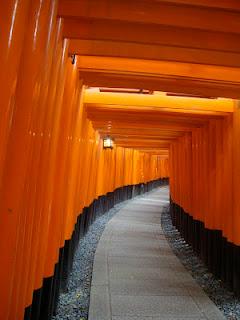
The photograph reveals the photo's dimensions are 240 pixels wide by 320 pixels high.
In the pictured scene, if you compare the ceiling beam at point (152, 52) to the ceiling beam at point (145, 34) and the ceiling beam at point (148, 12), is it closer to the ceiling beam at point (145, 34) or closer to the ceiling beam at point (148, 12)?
the ceiling beam at point (145, 34)

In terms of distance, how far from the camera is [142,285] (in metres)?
5.28

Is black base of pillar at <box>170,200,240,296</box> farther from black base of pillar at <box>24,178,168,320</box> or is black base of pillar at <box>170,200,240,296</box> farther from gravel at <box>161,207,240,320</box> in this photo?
black base of pillar at <box>24,178,168,320</box>

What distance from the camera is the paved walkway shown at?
14.0ft

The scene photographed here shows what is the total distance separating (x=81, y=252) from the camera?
7355 millimetres

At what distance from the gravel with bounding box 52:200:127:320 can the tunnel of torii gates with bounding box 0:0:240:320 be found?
33 cm

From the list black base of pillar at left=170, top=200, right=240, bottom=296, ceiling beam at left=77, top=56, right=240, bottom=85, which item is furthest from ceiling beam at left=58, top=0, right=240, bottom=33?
black base of pillar at left=170, top=200, right=240, bottom=296

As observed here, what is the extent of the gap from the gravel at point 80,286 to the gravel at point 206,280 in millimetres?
1852

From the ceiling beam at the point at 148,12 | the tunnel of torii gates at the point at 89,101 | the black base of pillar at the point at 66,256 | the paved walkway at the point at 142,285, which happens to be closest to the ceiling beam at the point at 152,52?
the tunnel of torii gates at the point at 89,101

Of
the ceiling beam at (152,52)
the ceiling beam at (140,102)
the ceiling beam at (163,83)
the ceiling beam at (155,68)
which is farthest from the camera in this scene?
the ceiling beam at (140,102)

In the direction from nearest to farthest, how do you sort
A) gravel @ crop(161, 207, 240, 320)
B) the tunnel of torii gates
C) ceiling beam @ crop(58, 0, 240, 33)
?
the tunnel of torii gates < ceiling beam @ crop(58, 0, 240, 33) < gravel @ crop(161, 207, 240, 320)

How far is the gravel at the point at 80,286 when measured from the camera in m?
4.22

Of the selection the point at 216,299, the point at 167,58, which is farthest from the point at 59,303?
the point at 167,58

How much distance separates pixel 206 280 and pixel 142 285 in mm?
1240

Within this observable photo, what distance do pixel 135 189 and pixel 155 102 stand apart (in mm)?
15136
